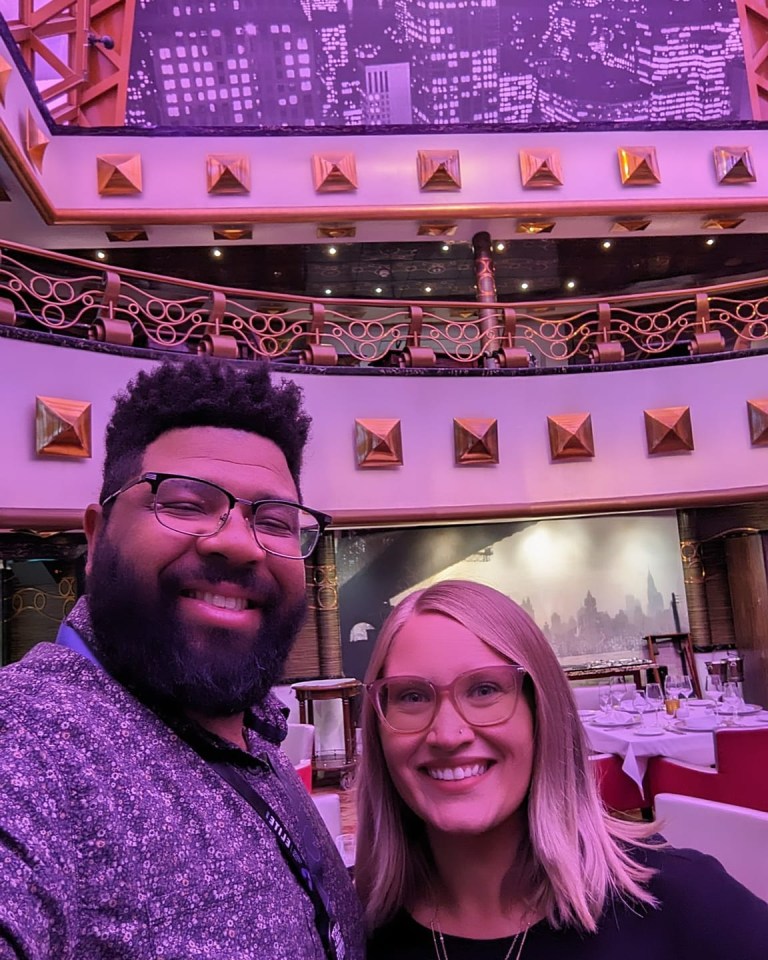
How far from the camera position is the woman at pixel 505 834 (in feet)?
3.45

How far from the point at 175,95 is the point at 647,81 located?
766 cm

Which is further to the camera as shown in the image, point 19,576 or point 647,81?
point 647,81

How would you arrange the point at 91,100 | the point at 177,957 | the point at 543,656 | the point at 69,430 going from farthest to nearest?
the point at 91,100
the point at 69,430
the point at 543,656
the point at 177,957

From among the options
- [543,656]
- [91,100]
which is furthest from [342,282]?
[543,656]

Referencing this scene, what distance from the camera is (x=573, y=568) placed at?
877 cm

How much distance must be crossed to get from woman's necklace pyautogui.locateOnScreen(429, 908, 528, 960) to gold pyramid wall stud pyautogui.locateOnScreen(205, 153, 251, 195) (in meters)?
10.2

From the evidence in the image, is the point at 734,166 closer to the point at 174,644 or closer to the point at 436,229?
the point at 436,229

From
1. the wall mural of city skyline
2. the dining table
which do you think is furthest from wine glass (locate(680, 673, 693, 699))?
the wall mural of city skyline

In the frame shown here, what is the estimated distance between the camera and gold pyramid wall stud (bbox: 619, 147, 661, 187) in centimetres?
1056

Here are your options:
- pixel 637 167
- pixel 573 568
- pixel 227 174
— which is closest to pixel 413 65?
pixel 637 167

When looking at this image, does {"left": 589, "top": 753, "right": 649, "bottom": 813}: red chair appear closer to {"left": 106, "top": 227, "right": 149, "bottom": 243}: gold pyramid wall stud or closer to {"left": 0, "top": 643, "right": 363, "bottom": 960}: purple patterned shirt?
{"left": 0, "top": 643, "right": 363, "bottom": 960}: purple patterned shirt

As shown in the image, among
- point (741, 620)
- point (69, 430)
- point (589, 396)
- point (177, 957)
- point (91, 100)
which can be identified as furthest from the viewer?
point (91, 100)

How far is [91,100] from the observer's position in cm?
1176

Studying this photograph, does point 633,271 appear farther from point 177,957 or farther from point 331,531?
point 177,957
